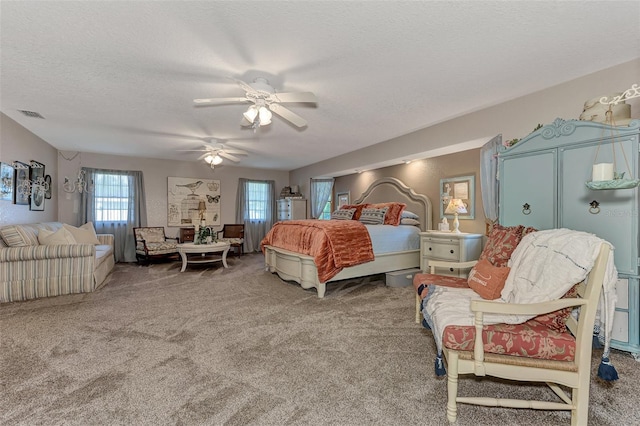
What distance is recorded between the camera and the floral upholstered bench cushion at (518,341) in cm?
144

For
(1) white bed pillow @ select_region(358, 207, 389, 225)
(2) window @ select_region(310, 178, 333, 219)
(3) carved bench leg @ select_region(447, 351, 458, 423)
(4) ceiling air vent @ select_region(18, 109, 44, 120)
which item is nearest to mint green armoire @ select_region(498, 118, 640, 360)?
(3) carved bench leg @ select_region(447, 351, 458, 423)

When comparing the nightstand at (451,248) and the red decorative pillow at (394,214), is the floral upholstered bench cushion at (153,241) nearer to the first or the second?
the red decorative pillow at (394,214)

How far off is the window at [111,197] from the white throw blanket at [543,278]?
23.0 ft

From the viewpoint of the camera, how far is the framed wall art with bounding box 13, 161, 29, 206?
4094 millimetres

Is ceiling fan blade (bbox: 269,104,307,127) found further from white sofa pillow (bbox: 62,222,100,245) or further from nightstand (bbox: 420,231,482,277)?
white sofa pillow (bbox: 62,222,100,245)

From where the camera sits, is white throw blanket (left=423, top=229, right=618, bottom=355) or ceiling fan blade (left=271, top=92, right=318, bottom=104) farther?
ceiling fan blade (left=271, top=92, right=318, bottom=104)

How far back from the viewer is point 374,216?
5.07 meters

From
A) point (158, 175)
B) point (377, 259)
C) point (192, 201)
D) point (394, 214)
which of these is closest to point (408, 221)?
point (394, 214)

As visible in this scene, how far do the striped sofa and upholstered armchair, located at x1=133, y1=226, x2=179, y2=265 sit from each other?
1.73m

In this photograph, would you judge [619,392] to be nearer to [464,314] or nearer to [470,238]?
[464,314]

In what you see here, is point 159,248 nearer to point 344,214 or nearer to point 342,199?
point 344,214

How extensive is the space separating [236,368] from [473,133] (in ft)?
12.3

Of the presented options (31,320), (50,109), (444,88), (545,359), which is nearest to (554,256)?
(545,359)

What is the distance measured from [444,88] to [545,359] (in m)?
2.59
